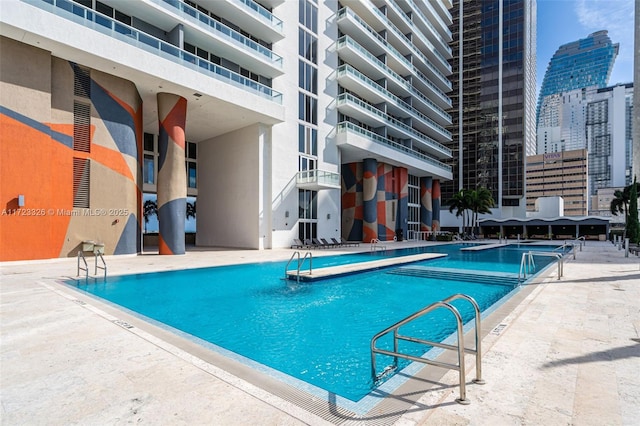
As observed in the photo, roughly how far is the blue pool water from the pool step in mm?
636

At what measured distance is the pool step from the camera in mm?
10672

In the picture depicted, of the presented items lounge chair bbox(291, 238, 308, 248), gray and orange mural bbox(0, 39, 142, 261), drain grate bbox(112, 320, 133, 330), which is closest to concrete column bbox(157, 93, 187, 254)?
gray and orange mural bbox(0, 39, 142, 261)

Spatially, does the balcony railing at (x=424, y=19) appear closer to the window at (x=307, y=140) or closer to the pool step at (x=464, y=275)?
the window at (x=307, y=140)

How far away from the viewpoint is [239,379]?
3.34m

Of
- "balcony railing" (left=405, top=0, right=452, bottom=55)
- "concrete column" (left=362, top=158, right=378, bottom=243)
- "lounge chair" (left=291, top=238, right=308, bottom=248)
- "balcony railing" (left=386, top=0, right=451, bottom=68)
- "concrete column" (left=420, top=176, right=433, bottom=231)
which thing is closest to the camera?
"lounge chair" (left=291, top=238, right=308, bottom=248)

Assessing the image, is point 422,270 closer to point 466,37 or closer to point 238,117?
point 238,117

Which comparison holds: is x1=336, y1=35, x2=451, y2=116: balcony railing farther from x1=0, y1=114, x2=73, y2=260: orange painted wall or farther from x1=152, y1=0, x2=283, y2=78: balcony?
x1=0, y1=114, x2=73, y2=260: orange painted wall

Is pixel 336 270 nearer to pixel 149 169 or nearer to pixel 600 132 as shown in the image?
pixel 149 169

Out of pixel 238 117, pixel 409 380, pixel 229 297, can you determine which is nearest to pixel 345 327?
pixel 409 380

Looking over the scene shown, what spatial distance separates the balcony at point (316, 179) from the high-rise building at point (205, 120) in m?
0.11

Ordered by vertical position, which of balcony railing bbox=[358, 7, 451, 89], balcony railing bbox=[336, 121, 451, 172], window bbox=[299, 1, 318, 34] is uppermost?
balcony railing bbox=[358, 7, 451, 89]

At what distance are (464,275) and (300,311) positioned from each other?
697 cm

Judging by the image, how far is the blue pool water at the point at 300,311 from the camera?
4.51 m

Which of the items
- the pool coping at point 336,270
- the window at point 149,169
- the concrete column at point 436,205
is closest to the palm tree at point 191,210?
the window at point 149,169
